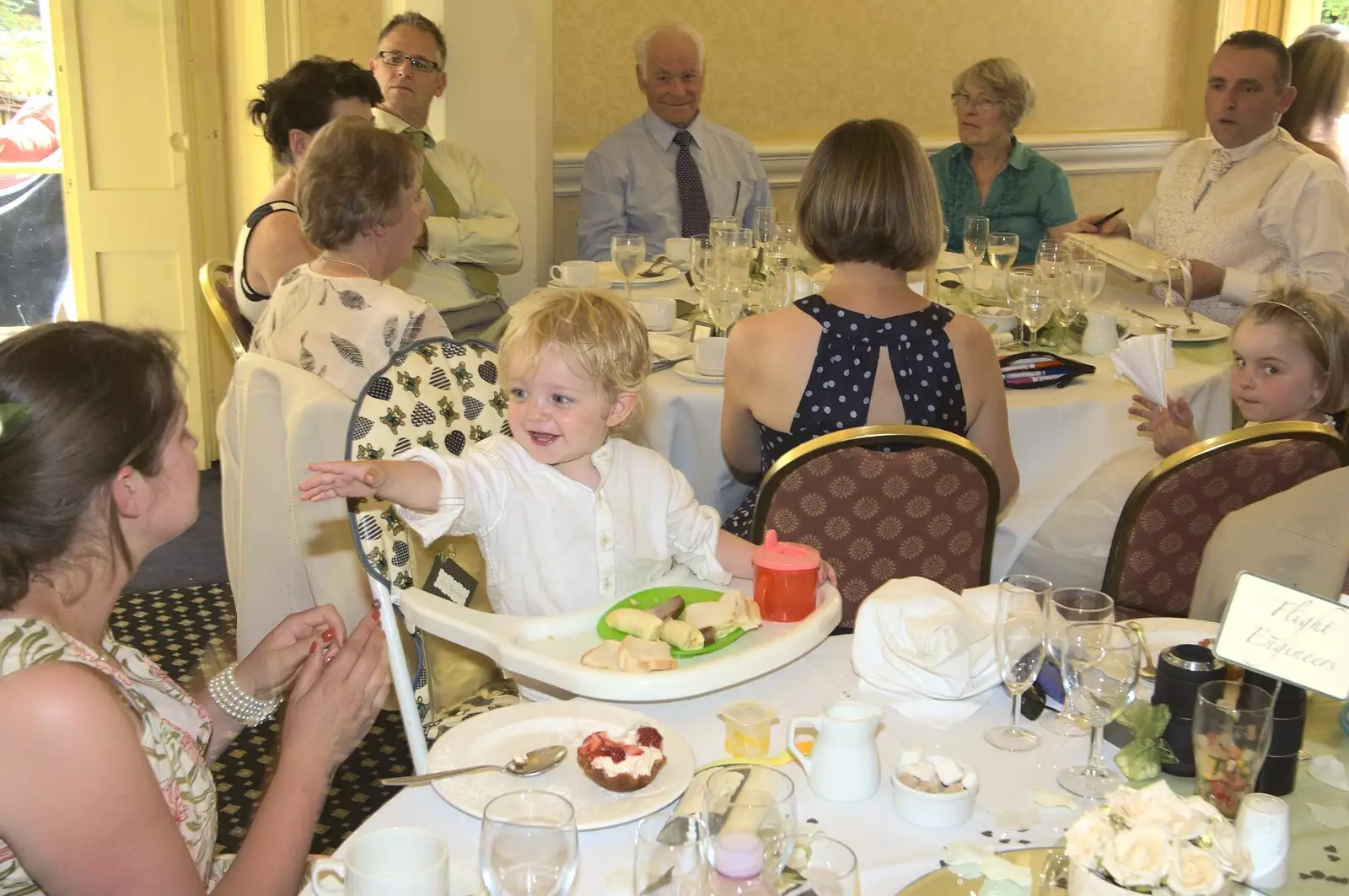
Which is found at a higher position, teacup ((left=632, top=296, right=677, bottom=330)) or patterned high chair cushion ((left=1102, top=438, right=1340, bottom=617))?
teacup ((left=632, top=296, right=677, bottom=330))

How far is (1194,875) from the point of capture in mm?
1044

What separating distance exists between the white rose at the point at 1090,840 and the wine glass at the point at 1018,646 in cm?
41

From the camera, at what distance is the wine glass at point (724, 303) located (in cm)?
330

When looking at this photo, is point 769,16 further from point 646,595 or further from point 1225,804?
point 1225,804

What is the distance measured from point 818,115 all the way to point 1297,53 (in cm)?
209

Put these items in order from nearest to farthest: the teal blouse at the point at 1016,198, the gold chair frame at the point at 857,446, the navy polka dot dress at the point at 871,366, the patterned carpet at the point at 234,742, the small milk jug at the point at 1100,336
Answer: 1. the gold chair frame at the point at 857,446
2. the navy polka dot dress at the point at 871,366
3. the patterned carpet at the point at 234,742
4. the small milk jug at the point at 1100,336
5. the teal blouse at the point at 1016,198

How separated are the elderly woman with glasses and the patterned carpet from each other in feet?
9.76

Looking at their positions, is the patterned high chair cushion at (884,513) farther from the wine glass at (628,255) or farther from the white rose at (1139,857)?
the wine glass at (628,255)

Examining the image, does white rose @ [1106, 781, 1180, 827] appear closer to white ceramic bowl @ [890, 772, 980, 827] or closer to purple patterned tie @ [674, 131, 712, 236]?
white ceramic bowl @ [890, 772, 980, 827]

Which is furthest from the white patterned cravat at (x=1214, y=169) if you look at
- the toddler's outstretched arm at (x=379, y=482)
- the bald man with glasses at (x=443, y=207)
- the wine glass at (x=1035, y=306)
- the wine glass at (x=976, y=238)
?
the toddler's outstretched arm at (x=379, y=482)

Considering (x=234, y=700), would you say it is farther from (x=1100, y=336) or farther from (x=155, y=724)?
(x=1100, y=336)

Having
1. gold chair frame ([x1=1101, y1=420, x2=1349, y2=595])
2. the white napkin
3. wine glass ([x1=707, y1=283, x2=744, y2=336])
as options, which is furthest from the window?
gold chair frame ([x1=1101, y1=420, x2=1349, y2=595])

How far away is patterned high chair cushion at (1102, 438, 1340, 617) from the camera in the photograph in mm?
2471

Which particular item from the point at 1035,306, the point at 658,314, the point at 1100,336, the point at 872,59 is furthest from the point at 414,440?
the point at 872,59
